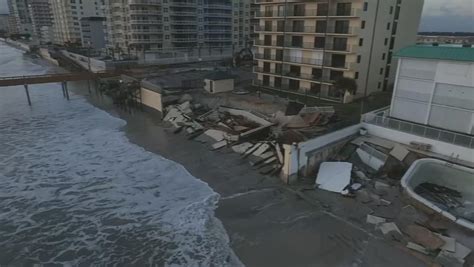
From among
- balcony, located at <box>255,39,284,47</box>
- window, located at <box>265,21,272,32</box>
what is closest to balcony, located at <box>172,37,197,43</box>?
balcony, located at <box>255,39,284,47</box>

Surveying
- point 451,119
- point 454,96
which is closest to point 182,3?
point 454,96

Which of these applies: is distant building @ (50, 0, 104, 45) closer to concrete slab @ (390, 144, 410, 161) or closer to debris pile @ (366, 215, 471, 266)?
concrete slab @ (390, 144, 410, 161)

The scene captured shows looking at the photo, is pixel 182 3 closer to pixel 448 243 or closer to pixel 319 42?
pixel 319 42

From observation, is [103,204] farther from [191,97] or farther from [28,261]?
[191,97]

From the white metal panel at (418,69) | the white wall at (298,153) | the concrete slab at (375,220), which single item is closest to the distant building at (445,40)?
the white metal panel at (418,69)

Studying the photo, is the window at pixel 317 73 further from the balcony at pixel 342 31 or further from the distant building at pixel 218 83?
the distant building at pixel 218 83
